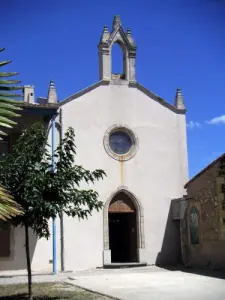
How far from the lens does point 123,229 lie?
21109 mm

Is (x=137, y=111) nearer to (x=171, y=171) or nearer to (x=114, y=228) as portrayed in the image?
(x=171, y=171)

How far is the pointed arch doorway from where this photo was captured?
765 inches

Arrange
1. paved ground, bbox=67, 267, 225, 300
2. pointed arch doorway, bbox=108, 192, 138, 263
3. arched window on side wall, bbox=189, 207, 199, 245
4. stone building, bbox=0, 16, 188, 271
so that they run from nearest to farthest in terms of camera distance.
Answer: paved ground, bbox=67, 267, 225, 300 → arched window on side wall, bbox=189, 207, 199, 245 → stone building, bbox=0, 16, 188, 271 → pointed arch doorway, bbox=108, 192, 138, 263

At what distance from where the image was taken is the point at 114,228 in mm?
21750

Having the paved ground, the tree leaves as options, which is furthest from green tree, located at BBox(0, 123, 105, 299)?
the paved ground

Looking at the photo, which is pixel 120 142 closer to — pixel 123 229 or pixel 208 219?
pixel 123 229

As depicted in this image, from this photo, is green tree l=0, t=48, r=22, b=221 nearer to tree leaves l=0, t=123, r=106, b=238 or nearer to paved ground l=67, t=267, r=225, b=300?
tree leaves l=0, t=123, r=106, b=238

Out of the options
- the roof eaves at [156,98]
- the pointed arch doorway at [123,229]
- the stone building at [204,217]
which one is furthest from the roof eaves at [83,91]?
the stone building at [204,217]

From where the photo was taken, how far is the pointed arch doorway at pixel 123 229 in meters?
19.4

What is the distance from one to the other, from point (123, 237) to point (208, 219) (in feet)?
18.4

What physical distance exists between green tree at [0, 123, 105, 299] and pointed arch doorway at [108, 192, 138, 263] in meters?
9.41

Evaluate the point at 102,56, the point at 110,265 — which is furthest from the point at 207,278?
the point at 102,56

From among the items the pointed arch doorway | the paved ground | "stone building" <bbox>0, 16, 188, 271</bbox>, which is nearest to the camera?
the paved ground

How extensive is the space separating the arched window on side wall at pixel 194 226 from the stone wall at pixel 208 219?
18cm
